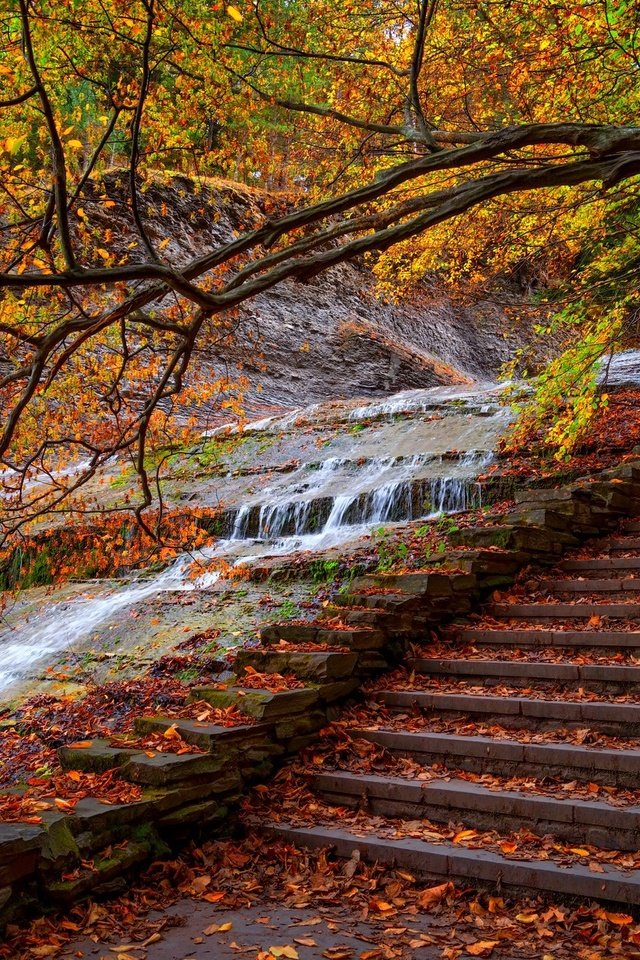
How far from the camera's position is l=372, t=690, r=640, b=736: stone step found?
461 centimetres

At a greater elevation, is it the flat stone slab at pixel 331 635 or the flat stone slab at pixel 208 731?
the flat stone slab at pixel 331 635

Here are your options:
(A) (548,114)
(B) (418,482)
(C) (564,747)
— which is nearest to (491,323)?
(A) (548,114)

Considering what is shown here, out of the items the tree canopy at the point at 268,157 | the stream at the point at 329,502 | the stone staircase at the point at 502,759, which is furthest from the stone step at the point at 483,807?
the stream at the point at 329,502

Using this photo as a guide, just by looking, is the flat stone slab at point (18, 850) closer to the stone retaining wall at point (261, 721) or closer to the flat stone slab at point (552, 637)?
the stone retaining wall at point (261, 721)

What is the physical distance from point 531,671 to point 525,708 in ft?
1.64

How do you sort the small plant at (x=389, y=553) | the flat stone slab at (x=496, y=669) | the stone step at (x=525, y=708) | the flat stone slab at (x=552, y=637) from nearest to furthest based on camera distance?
the stone step at (x=525, y=708)
the flat stone slab at (x=496, y=669)
the flat stone slab at (x=552, y=637)
the small plant at (x=389, y=553)

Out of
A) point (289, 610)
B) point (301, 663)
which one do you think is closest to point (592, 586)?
point (301, 663)

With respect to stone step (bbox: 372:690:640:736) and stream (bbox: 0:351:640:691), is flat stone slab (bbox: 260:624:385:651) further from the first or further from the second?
stream (bbox: 0:351:640:691)

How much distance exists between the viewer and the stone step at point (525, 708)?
4.61 m

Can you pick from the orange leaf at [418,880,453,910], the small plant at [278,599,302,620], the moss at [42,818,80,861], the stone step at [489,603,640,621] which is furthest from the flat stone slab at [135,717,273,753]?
the small plant at [278,599,302,620]

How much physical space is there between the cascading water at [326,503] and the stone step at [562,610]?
362 centimetres

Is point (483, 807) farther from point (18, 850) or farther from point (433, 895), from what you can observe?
point (18, 850)

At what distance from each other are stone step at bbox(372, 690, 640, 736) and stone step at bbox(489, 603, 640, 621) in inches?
55.6

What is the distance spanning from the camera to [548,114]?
11586mm
